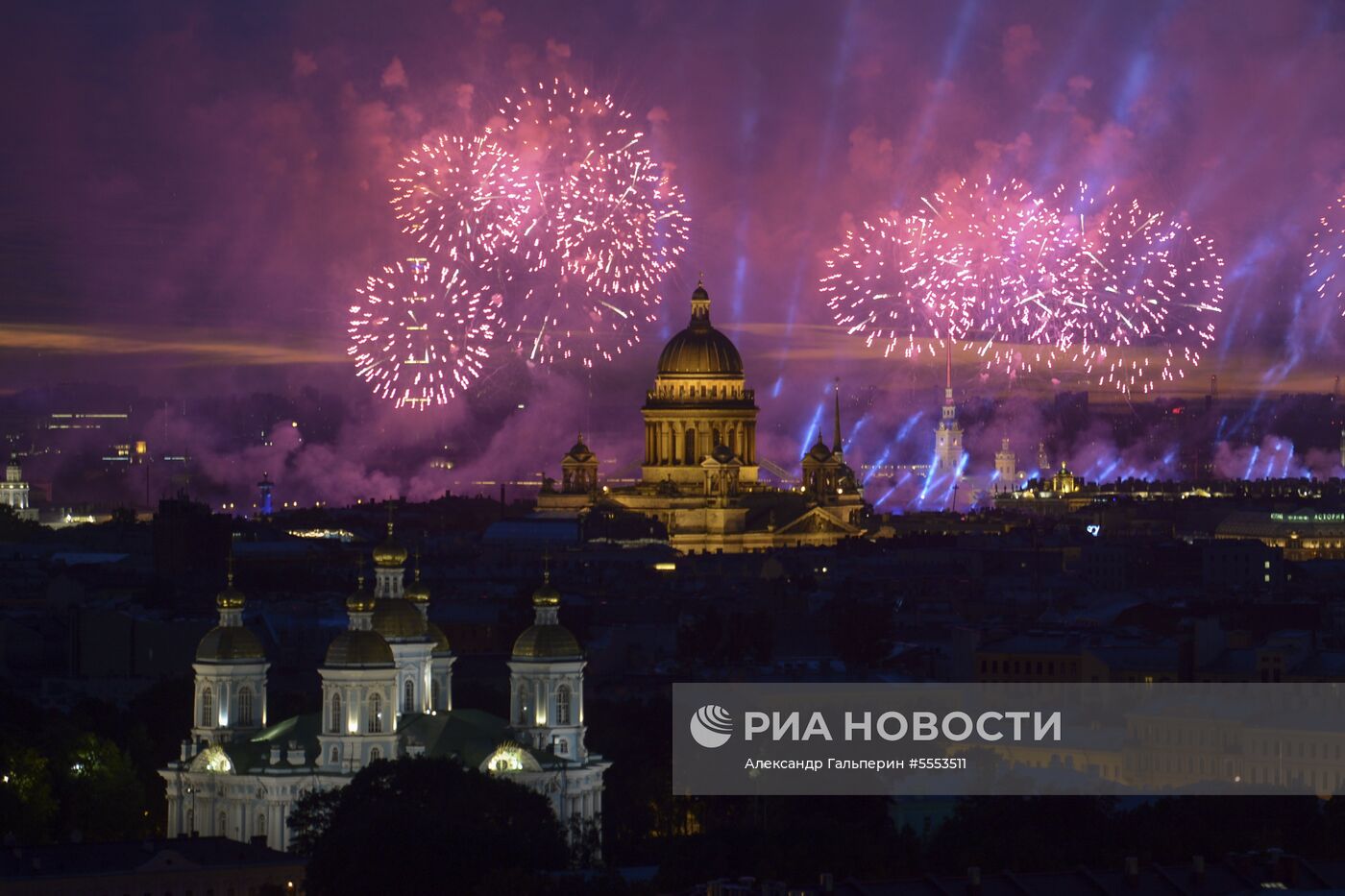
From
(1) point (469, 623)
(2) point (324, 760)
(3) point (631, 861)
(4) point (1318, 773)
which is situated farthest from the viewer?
(1) point (469, 623)

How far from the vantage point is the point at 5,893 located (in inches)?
2763

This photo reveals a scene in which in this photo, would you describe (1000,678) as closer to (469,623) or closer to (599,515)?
(469,623)

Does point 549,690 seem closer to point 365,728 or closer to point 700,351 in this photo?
point 365,728

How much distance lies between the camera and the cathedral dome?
168375 millimetres

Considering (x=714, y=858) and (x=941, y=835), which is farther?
(x=941, y=835)

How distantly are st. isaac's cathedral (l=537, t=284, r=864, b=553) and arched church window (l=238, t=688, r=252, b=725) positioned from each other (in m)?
79.7

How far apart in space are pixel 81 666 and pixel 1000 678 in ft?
65.2

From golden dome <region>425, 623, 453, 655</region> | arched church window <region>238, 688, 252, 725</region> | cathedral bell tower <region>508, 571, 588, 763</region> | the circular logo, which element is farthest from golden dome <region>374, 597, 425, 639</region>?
the circular logo

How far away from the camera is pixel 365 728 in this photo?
267 ft

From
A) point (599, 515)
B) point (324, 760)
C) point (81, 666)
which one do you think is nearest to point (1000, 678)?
point (81, 666)

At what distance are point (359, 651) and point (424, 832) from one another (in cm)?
1316

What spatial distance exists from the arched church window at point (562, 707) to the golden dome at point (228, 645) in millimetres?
5202

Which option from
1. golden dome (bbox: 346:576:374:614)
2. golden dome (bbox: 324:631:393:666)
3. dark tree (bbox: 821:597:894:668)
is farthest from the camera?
dark tree (bbox: 821:597:894:668)

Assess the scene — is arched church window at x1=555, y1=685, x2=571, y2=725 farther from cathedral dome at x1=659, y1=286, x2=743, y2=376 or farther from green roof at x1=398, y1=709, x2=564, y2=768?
cathedral dome at x1=659, y1=286, x2=743, y2=376
